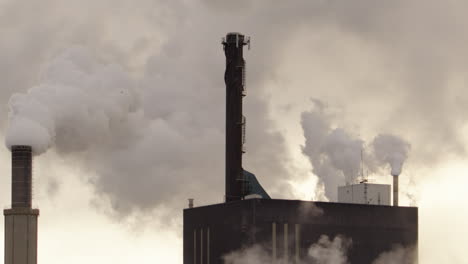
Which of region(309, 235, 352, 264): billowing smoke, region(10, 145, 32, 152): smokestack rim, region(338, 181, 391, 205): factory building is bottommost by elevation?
region(309, 235, 352, 264): billowing smoke

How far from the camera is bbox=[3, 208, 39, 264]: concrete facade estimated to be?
92.9m

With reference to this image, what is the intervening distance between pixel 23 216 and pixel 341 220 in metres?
27.2

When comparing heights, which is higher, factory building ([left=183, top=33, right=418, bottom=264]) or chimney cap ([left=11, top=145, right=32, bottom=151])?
chimney cap ([left=11, top=145, right=32, bottom=151])

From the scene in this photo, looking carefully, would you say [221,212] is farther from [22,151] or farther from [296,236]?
[22,151]

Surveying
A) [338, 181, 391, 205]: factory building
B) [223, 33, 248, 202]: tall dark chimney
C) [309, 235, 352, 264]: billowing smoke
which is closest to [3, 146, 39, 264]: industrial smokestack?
[223, 33, 248, 202]: tall dark chimney

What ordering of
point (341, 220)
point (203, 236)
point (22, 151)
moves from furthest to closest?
point (203, 236), point (341, 220), point (22, 151)

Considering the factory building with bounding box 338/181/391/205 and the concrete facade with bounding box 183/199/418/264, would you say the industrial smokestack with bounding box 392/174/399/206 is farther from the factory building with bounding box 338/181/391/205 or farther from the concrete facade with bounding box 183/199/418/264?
the concrete facade with bounding box 183/199/418/264

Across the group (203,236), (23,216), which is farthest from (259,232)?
(23,216)

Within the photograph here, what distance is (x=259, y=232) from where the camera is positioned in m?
96.1

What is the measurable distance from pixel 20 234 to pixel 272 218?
21.0m

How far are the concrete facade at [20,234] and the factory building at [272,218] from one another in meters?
16.9

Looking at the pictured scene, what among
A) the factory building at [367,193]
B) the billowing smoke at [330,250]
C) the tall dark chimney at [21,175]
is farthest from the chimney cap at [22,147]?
the factory building at [367,193]

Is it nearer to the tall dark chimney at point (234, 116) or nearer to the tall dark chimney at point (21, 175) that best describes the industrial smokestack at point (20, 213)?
the tall dark chimney at point (21, 175)

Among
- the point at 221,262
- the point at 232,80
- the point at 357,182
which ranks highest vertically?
the point at 232,80
